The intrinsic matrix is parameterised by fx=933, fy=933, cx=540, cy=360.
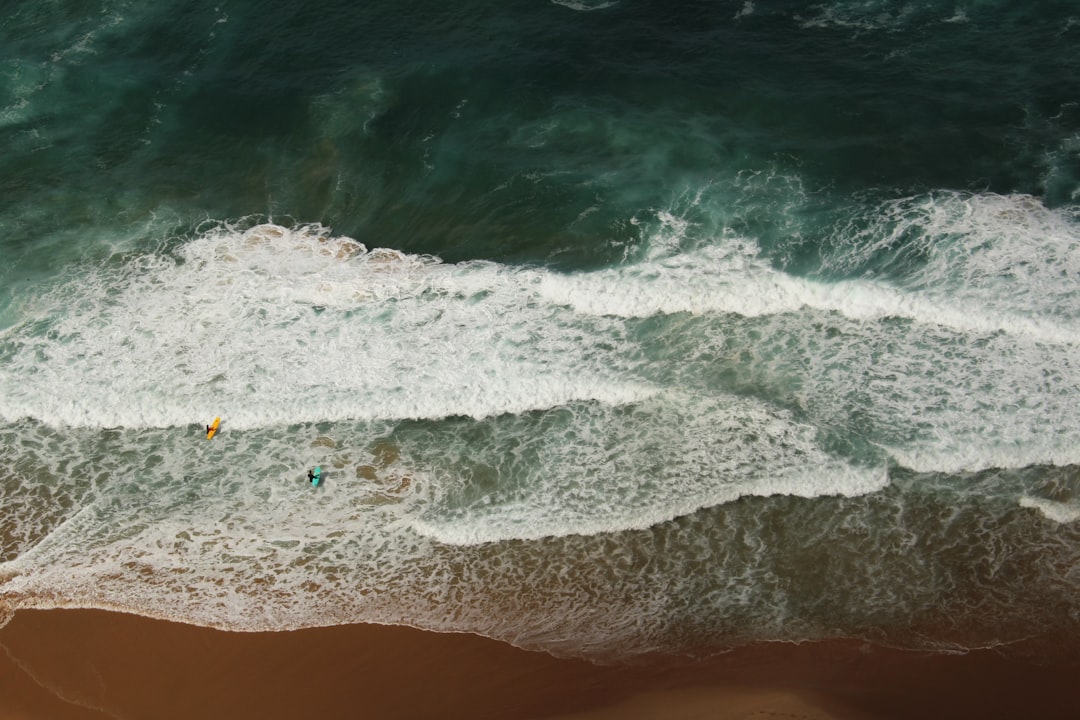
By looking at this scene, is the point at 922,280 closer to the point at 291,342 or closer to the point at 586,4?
the point at 586,4

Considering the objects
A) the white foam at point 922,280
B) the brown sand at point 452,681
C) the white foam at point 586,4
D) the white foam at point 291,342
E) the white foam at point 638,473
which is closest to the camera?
the brown sand at point 452,681

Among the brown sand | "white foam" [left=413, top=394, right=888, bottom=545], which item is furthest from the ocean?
the brown sand

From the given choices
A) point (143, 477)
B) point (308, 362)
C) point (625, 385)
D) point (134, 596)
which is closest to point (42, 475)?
point (143, 477)

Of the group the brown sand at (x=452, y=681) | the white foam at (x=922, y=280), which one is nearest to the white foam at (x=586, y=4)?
the white foam at (x=922, y=280)

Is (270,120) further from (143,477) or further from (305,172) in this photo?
(143,477)

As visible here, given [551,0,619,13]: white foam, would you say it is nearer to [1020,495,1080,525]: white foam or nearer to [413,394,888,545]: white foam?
[413,394,888,545]: white foam

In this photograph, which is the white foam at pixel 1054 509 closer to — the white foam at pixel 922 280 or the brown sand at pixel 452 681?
the brown sand at pixel 452 681

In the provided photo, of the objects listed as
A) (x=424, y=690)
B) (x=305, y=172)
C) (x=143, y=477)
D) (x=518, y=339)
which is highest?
(x=305, y=172)
